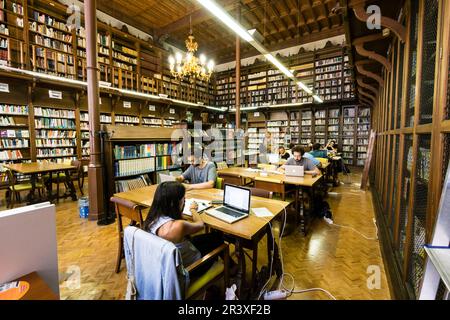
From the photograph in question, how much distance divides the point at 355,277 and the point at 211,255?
1.66m

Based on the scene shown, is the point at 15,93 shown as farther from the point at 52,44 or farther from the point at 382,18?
the point at 382,18

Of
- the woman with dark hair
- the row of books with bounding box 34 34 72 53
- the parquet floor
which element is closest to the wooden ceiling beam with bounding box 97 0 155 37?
the row of books with bounding box 34 34 72 53

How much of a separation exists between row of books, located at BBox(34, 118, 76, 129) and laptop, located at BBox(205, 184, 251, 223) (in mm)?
6434

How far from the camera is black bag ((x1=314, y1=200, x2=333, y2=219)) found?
3.61 meters

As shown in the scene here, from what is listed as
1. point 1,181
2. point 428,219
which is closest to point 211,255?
point 428,219

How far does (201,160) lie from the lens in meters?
3.21

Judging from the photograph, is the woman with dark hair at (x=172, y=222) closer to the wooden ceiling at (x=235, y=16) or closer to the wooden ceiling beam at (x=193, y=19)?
the wooden ceiling at (x=235, y=16)

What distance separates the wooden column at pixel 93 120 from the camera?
3.25 metres

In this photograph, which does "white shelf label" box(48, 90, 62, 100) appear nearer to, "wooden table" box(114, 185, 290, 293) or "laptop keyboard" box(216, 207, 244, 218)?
"wooden table" box(114, 185, 290, 293)

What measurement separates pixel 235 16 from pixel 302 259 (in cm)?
679

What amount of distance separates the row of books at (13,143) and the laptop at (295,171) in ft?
22.0

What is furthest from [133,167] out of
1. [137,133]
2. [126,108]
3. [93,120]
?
[126,108]

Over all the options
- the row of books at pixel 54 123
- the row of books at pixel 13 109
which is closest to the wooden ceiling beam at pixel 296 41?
the row of books at pixel 54 123

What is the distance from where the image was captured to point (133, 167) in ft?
12.9
